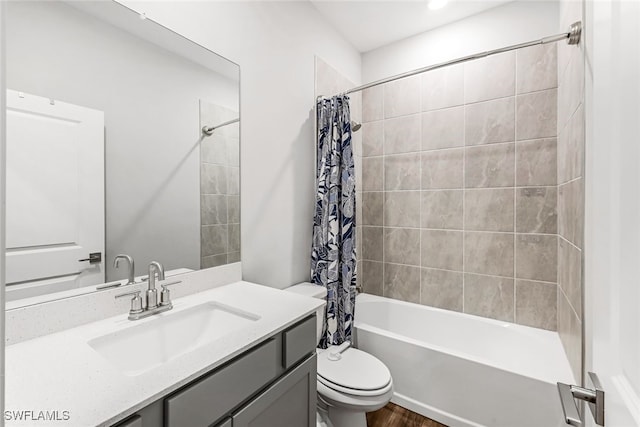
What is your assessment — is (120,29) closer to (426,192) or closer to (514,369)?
(426,192)

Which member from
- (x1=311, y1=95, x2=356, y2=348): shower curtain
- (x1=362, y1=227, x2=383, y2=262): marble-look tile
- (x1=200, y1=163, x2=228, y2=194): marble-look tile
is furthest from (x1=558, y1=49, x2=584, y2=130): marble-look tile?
(x1=200, y1=163, x2=228, y2=194): marble-look tile

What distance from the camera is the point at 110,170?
1.07 meters

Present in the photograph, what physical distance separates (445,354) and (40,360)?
1.79 m

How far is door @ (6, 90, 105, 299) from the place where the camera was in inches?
33.5

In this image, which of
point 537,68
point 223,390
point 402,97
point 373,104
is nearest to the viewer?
point 223,390

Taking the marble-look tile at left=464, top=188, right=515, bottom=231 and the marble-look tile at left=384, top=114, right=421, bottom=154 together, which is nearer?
the marble-look tile at left=464, top=188, right=515, bottom=231

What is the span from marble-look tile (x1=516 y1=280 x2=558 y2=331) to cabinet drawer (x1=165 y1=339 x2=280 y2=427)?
1832mm

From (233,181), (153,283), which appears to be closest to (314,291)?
(233,181)

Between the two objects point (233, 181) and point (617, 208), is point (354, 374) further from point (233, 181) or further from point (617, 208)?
point (617, 208)

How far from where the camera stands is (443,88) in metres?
2.23

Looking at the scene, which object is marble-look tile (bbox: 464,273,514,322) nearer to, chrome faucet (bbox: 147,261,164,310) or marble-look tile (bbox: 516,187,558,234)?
marble-look tile (bbox: 516,187,558,234)

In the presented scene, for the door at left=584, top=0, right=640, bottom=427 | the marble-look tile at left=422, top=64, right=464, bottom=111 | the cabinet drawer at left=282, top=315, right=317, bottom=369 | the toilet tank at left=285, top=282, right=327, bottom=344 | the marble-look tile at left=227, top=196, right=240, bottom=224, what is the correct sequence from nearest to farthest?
the door at left=584, top=0, right=640, bottom=427 → the cabinet drawer at left=282, top=315, right=317, bottom=369 → the marble-look tile at left=227, top=196, right=240, bottom=224 → the toilet tank at left=285, top=282, right=327, bottom=344 → the marble-look tile at left=422, top=64, right=464, bottom=111

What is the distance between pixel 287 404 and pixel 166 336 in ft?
1.65

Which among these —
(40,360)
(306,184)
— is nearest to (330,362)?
(306,184)
